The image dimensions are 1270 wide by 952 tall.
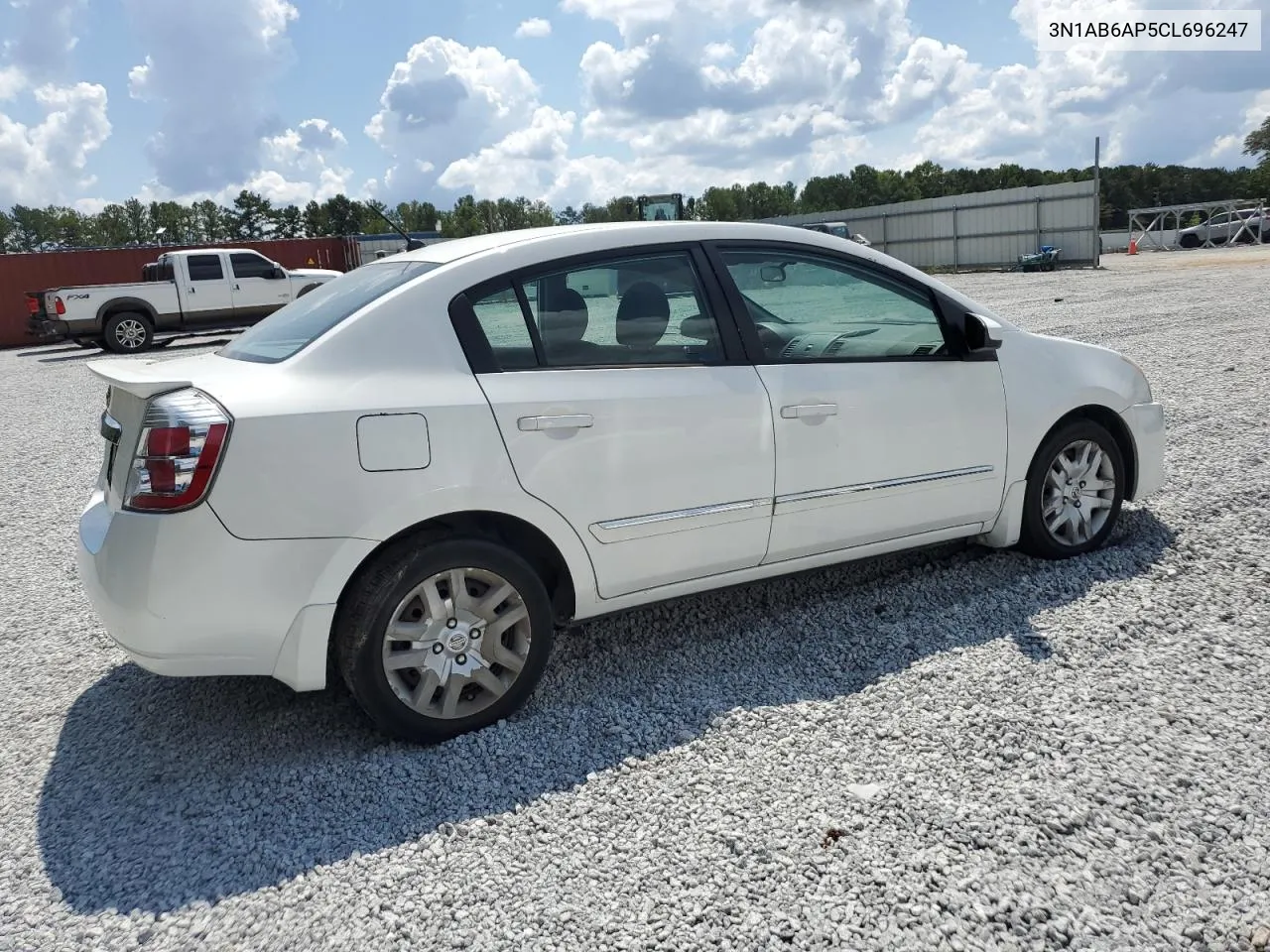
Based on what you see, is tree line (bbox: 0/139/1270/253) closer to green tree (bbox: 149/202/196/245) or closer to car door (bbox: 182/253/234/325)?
green tree (bbox: 149/202/196/245)

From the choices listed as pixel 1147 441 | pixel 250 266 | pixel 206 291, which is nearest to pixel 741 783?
pixel 1147 441

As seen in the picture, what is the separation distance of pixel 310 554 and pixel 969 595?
277 centimetres

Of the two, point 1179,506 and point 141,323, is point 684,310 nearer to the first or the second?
point 1179,506

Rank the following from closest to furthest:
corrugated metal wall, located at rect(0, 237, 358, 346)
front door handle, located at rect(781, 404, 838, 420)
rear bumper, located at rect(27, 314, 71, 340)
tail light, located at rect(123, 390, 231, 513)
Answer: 1. tail light, located at rect(123, 390, 231, 513)
2. front door handle, located at rect(781, 404, 838, 420)
3. rear bumper, located at rect(27, 314, 71, 340)
4. corrugated metal wall, located at rect(0, 237, 358, 346)

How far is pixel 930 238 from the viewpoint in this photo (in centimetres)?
3962

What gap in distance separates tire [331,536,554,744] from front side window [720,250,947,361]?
4.54ft

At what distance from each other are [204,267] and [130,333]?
2094 mm

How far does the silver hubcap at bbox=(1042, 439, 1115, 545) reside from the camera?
466 cm

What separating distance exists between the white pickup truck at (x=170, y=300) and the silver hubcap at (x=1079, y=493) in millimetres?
18788

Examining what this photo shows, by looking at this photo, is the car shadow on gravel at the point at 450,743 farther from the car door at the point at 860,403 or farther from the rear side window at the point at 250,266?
the rear side window at the point at 250,266

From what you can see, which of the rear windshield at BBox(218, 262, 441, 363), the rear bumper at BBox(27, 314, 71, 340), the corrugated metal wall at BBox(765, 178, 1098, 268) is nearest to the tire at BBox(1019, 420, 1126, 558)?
the rear windshield at BBox(218, 262, 441, 363)

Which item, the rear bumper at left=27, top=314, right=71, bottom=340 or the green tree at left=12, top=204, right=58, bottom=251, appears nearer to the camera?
the rear bumper at left=27, top=314, right=71, bottom=340

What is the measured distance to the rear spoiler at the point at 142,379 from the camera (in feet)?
10.5

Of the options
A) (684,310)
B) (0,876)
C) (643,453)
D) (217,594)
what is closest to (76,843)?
(0,876)
